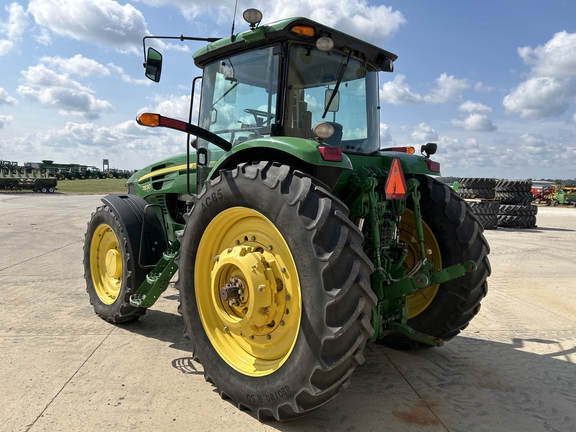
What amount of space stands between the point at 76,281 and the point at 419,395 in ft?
16.2

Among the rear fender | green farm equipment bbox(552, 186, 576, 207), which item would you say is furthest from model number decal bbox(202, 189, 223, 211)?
green farm equipment bbox(552, 186, 576, 207)

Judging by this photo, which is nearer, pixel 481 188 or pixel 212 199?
pixel 212 199

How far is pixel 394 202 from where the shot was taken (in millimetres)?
3293

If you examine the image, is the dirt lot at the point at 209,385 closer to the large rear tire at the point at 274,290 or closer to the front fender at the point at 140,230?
the large rear tire at the point at 274,290

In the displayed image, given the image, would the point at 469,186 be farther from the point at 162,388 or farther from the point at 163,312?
the point at 162,388

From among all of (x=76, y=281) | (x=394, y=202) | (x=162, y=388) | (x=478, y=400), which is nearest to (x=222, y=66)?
(x=394, y=202)

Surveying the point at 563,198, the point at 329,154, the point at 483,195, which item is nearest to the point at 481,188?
the point at 483,195

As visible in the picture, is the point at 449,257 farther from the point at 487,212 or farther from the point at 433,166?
the point at 487,212

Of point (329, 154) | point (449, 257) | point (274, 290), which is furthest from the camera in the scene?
point (449, 257)

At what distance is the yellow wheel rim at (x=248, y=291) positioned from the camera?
266 centimetres

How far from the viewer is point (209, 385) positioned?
3.07 metres

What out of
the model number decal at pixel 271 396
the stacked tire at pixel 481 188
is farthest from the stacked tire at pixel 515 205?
the model number decal at pixel 271 396

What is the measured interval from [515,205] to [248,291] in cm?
1398

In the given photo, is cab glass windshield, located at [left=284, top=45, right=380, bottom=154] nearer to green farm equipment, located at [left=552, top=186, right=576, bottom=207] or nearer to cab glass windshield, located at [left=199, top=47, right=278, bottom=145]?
cab glass windshield, located at [left=199, top=47, right=278, bottom=145]
